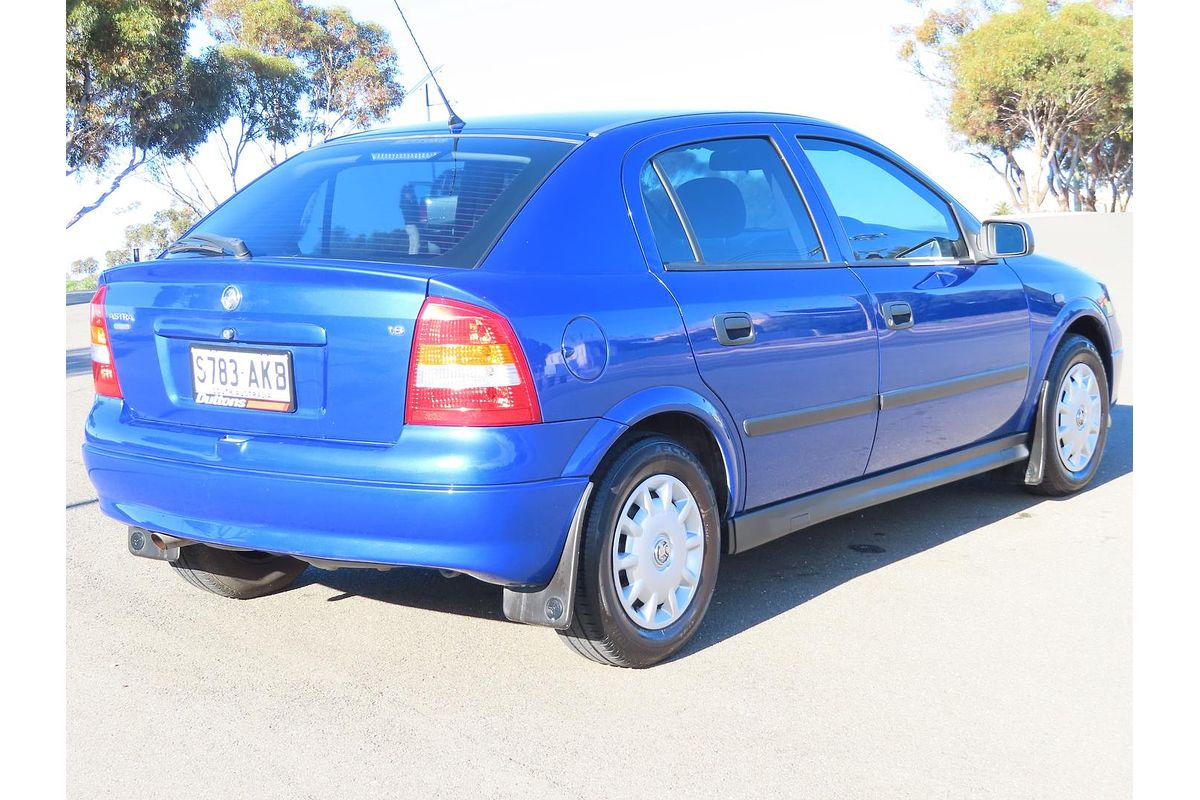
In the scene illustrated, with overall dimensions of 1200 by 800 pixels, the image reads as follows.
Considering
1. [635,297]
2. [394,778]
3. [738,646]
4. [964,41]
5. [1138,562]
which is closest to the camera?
[394,778]

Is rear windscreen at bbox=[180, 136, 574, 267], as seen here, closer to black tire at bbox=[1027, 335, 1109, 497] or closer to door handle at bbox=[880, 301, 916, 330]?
door handle at bbox=[880, 301, 916, 330]

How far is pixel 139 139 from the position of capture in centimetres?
3662

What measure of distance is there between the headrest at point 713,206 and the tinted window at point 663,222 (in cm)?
8

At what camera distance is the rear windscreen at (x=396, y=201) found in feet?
12.5

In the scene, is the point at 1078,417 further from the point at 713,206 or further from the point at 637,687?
the point at 637,687

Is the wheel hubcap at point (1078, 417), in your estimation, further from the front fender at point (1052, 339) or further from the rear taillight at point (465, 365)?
the rear taillight at point (465, 365)

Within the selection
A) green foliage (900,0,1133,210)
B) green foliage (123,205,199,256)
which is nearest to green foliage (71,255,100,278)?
green foliage (123,205,199,256)

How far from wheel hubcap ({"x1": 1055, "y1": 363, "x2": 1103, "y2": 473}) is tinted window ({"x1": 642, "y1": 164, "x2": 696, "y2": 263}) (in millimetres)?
2618

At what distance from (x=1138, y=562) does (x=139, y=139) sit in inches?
1406

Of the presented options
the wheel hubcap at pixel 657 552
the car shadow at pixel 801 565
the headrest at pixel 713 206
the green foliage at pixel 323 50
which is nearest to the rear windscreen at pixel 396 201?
the headrest at pixel 713 206

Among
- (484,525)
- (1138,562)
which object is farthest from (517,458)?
(1138,562)

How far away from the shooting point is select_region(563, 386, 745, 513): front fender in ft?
12.2

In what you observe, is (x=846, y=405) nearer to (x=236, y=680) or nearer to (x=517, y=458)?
(x=517, y=458)

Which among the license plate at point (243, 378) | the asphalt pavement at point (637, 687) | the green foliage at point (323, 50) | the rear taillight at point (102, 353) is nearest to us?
the asphalt pavement at point (637, 687)
